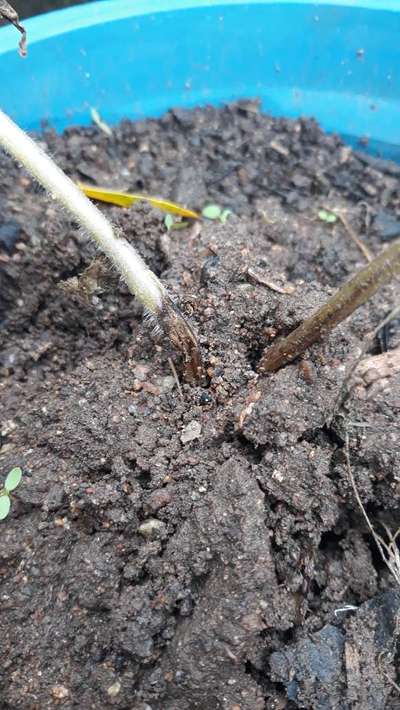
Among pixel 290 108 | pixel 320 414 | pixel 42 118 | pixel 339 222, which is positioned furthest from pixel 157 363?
pixel 290 108

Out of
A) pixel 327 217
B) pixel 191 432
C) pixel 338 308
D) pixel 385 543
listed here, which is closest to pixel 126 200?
pixel 327 217

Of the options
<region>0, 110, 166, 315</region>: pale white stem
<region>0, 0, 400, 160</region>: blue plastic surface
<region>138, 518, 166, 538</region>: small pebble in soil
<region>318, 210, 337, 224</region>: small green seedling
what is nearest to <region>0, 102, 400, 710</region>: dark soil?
<region>138, 518, 166, 538</region>: small pebble in soil

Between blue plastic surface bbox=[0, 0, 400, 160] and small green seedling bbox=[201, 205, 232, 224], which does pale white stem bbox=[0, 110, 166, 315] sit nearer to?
small green seedling bbox=[201, 205, 232, 224]

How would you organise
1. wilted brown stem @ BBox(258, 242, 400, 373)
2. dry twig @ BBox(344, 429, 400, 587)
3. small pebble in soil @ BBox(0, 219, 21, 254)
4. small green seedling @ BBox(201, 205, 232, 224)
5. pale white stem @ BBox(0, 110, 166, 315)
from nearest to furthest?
wilted brown stem @ BBox(258, 242, 400, 373) < pale white stem @ BBox(0, 110, 166, 315) < dry twig @ BBox(344, 429, 400, 587) < small pebble in soil @ BBox(0, 219, 21, 254) < small green seedling @ BBox(201, 205, 232, 224)

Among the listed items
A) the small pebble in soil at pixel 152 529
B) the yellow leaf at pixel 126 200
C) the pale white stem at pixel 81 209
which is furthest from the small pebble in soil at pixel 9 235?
the small pebble in soil at pixel 152 529

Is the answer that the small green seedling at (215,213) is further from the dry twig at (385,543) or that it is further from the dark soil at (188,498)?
the dry twig at (385,543)

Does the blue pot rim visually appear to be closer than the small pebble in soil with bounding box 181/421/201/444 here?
No
